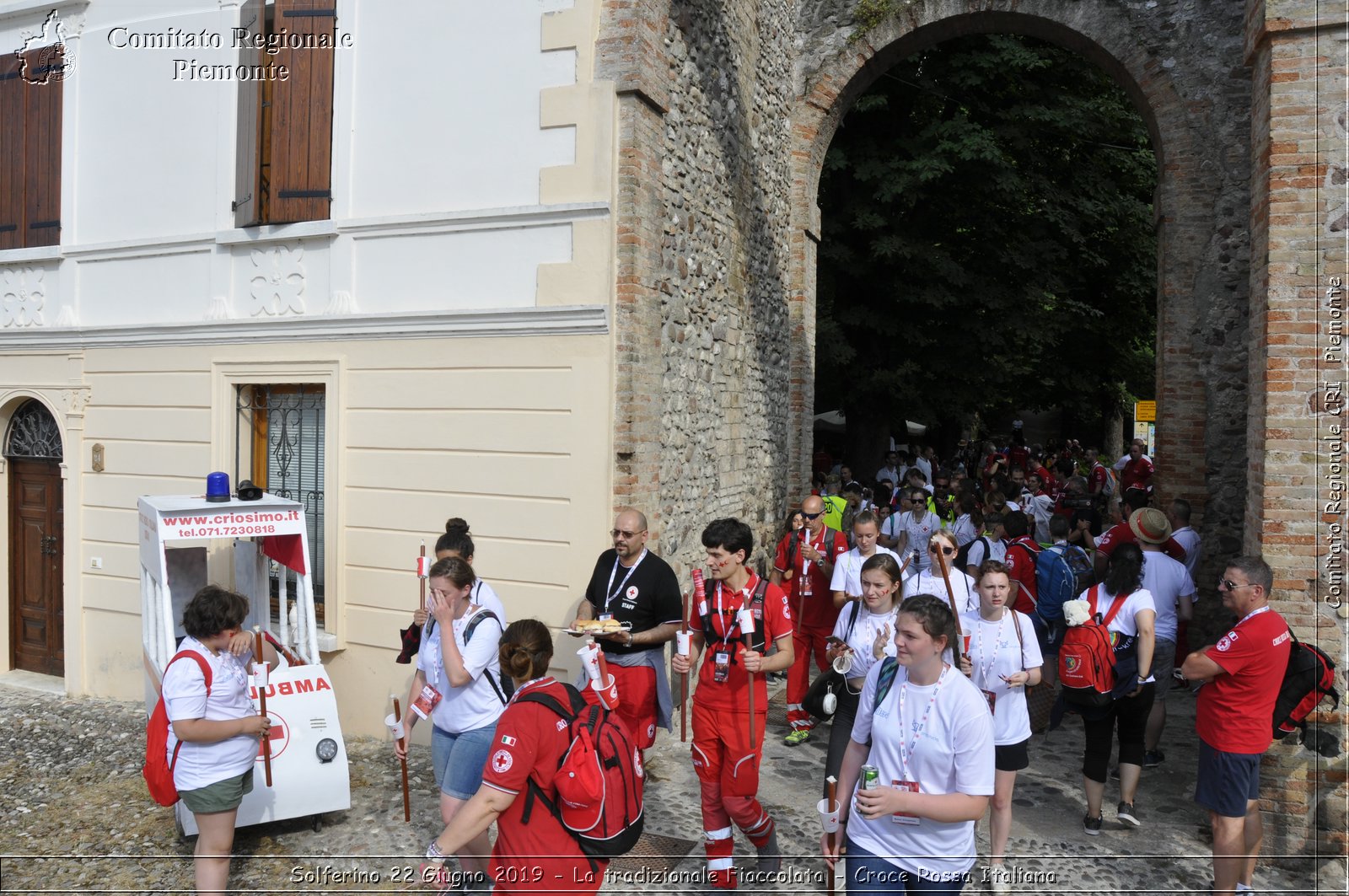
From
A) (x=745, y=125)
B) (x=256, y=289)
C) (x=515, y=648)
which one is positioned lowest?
(x=515, y=648)

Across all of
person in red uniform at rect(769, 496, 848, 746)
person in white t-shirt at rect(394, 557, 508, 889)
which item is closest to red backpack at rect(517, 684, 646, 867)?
person in white t-shirt at rect(394, 557, 508, 889)

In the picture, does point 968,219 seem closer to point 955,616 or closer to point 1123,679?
point 1123,679

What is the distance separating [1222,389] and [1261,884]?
5.75m

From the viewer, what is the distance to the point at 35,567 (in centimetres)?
1039

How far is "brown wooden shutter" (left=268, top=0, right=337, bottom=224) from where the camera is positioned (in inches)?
319

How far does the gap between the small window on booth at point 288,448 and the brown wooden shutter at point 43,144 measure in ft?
10.9

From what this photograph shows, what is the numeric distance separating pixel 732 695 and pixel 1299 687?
3083mm

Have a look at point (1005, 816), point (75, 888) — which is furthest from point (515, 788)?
point (75, 888)

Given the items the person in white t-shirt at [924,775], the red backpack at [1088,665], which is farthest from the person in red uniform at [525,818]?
the red backpack at [1088,665]

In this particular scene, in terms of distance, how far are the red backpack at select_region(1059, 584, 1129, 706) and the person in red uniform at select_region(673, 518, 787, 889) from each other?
75.9 inches

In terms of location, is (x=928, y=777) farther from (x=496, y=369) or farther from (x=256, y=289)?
(x=256, y=289)

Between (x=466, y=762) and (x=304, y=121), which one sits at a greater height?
(x=304, y=121)

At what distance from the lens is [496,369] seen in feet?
24.3

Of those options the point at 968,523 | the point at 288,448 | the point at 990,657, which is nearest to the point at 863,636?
the point at 990,657
